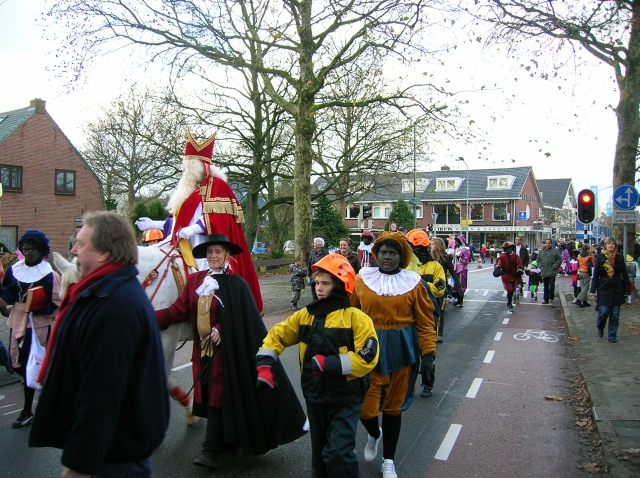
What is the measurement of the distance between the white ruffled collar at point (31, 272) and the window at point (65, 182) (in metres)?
29.5

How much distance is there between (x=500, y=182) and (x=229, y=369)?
2409 inches

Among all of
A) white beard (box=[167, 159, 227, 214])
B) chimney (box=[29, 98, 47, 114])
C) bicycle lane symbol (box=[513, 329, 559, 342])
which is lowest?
bicycle lane symbol (box=[513, 329, 559, 342])

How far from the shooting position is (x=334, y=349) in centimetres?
352

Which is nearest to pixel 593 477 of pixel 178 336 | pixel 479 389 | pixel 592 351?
pixel 479 389

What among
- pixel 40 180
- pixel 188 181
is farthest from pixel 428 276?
pixel 40 180

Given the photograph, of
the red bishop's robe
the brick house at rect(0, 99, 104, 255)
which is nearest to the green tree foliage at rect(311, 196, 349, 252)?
the brick house at rect(0, 99, 104, 255)

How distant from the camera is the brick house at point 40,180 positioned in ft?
98.7

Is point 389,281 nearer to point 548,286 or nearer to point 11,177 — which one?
point 548,286

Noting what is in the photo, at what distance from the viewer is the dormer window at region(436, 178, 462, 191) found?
63844 millimetres

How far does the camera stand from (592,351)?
9.12 metres


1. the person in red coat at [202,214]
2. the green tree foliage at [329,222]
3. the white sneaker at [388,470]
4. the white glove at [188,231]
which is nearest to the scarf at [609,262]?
the person in red coat at [202,214]

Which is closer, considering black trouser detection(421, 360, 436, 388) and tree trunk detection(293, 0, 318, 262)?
black trouser detection(421, 360, 436, 388)

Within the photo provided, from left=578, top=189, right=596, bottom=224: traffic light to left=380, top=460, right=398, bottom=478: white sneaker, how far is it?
11.1m

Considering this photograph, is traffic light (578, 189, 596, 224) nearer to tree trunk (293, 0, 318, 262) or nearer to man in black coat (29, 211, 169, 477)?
tree trunk (293, 0, 318, 262)
